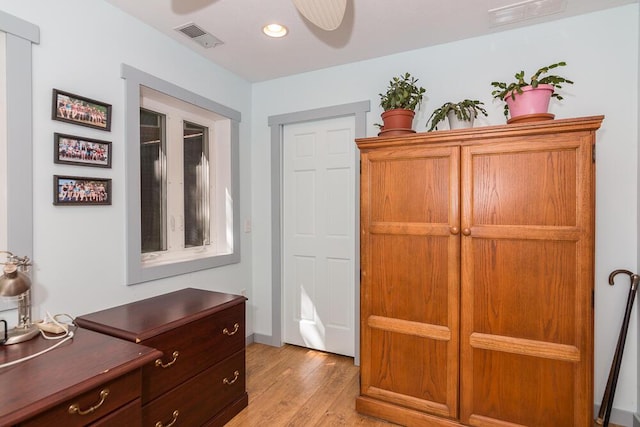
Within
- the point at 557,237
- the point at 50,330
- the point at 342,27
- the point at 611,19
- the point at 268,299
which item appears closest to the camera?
the point at 50,330

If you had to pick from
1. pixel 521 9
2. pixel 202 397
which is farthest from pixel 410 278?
pixel 521 9

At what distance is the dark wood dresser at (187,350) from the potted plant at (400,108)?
157 centimetres

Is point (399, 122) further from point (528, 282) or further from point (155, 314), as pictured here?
point (155, 314)

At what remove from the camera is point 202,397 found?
1.95 m

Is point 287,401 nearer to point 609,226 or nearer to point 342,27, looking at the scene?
point 609,226

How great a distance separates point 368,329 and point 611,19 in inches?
97.2

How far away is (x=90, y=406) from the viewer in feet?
3.83

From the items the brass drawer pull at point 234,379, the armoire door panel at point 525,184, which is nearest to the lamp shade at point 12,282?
the brass drawer pull at point 234,379

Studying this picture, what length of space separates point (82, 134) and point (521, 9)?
273cm

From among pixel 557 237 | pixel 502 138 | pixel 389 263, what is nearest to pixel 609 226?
pixel 557 237

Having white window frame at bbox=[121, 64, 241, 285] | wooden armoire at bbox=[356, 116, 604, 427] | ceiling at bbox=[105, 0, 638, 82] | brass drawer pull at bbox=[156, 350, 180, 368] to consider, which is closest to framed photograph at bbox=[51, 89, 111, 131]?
white window frame at bbox=[121, 64, 241, 285]

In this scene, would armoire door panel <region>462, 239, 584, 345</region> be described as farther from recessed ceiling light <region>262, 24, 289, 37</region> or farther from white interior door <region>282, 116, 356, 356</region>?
recessed ceiling light <region>262, 24, 289, 37</region>

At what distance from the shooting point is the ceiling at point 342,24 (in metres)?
2.04

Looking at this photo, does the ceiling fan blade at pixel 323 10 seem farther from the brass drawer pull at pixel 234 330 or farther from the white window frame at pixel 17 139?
the brass drawer pull at pixel 234 330
